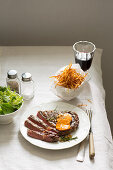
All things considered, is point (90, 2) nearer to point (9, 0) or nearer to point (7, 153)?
point (9, 0)

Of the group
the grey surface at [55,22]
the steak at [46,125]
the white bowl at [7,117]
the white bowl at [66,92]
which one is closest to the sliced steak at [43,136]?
the steak at [46,125]

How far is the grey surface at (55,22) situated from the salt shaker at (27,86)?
2.39ft

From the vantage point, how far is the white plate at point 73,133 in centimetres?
129

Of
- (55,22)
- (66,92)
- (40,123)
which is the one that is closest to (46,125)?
Answer: (40,123)

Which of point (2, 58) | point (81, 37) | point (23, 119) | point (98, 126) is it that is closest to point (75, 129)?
point (98, 126)

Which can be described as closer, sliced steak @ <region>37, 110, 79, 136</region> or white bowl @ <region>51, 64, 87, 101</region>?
sliced steak @ <region>37, 110, 79, 136</region>

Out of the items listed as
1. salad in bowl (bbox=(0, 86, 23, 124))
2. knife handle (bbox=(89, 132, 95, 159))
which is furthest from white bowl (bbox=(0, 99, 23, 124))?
knife handle (bbox=(89, 132, 95, 159))

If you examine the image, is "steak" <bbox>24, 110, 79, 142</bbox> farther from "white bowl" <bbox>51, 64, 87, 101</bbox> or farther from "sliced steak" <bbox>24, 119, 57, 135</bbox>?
"white bowl" <bbox>51, 64, 87, 101</bbox>

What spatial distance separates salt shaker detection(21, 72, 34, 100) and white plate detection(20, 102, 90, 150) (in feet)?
0.38

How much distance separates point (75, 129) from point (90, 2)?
116cm

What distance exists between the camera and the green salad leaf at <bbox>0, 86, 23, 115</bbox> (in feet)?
4.47

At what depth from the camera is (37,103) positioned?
156 cm

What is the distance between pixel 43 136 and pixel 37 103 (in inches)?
11.4

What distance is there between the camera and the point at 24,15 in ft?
7.15
